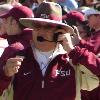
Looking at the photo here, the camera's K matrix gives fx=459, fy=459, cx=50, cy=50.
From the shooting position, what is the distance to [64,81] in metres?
3.45

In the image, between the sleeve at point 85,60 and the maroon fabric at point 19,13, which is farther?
the maroon fabric at point 19,13

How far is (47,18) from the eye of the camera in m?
3.55

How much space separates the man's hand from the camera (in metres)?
3.26

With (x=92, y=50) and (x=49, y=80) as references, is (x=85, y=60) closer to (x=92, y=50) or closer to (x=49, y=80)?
(x=49, y=80)

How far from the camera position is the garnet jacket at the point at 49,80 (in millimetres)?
3412

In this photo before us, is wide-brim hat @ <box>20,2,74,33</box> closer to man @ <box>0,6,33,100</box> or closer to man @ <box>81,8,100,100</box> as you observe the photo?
man @ <box>0,6,33,100</box>

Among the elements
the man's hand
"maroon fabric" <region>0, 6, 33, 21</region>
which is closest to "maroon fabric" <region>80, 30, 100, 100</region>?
"maroon fabric" <region>0, 6, 33, 21</region>

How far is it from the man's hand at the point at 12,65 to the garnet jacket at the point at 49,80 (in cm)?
13

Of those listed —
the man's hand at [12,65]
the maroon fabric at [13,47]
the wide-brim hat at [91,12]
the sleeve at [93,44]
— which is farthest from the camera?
the wide-brim hat at [91,12]

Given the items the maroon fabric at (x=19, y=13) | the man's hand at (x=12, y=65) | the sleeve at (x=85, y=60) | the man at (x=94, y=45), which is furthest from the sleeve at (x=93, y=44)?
the man's hand at (x=12, y=65)

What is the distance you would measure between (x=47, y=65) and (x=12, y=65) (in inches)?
14.6

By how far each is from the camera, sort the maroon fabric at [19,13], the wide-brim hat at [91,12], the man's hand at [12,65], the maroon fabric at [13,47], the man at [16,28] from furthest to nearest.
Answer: the wide-brim hat at [91,12] < the maroon fabric at [19,13] < the man at [16,28] < the maroon fabric at [13,47] < the man's hand at [12,65]

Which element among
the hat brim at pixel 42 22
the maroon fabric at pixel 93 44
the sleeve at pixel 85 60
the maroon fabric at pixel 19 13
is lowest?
→ the maroon fabric at pixel 93 44

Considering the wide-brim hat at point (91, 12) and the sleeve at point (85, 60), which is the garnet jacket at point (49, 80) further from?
the wide-brim hat at point (91, 12)
